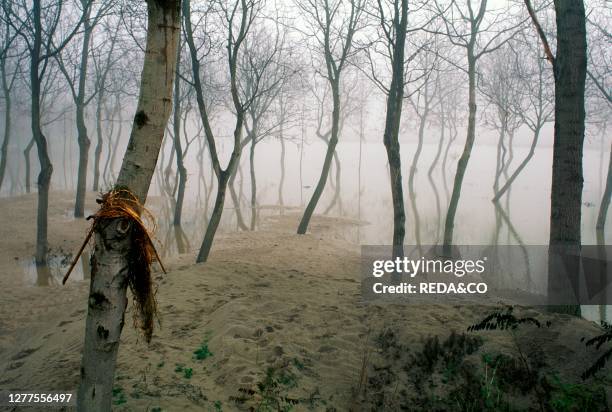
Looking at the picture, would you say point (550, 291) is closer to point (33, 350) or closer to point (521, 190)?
point (33, 350)

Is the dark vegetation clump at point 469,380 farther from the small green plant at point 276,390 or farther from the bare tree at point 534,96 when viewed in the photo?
the bare tree at point 534,96

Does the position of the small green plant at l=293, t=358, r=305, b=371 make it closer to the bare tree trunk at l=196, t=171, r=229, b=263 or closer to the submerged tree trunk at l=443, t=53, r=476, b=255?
the bare tree trunk at l=196, t=171, r=229, b=263

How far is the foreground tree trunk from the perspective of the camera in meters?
2.60

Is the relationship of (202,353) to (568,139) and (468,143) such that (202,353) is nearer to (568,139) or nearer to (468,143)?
(568,139)

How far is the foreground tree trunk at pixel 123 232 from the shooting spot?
260 centimetres

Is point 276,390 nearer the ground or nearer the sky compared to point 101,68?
nearer the ground

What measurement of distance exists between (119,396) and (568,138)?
18.7 feet

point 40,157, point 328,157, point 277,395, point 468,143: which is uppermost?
point 468,143

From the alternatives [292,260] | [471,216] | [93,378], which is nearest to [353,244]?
[292,260]

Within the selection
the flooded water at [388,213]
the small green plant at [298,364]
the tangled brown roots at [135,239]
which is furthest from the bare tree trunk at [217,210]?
the tangled brown roots at [135,239]

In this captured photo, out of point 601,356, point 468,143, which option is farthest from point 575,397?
point 468,143

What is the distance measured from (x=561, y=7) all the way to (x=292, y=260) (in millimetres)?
7046

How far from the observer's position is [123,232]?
2.62 meters

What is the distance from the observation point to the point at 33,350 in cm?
534
